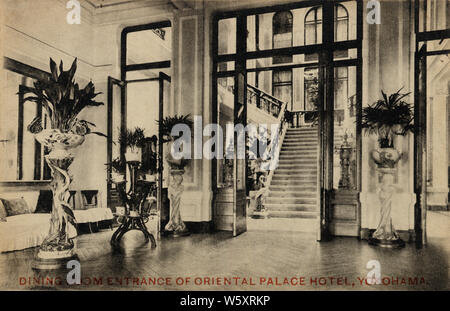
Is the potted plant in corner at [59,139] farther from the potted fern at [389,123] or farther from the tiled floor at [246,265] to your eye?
the potted fern at [389,123]

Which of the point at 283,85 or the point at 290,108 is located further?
the point at 283,85

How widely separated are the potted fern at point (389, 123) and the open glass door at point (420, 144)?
12 cm

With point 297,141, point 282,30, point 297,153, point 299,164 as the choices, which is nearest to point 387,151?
point 299,164

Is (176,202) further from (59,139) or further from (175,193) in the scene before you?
(59,139)

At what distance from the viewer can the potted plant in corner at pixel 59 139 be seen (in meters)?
4.09

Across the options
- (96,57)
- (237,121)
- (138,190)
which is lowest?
(138,190)

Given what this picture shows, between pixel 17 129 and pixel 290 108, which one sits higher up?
pixel 290 108

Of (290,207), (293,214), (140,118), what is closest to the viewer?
(140,118)

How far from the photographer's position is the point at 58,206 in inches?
164

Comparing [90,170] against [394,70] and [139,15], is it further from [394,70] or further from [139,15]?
[394,70]

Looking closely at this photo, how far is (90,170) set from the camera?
280 inches

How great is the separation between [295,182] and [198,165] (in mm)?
3840
